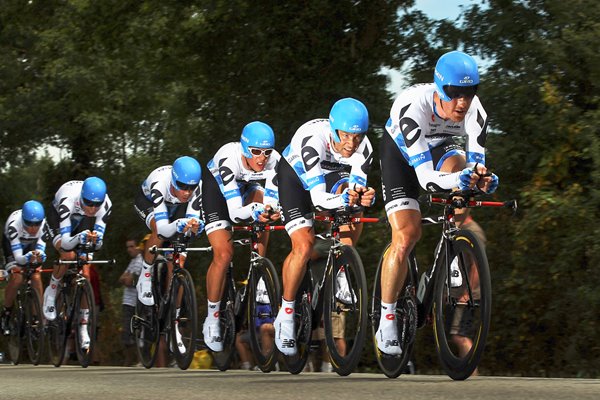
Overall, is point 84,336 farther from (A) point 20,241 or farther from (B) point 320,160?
(B) point 320,160

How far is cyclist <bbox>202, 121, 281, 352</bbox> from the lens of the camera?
40.2 feet

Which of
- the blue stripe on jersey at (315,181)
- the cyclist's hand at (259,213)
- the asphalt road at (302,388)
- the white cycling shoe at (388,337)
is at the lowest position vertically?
the asphalt road at (302,388)

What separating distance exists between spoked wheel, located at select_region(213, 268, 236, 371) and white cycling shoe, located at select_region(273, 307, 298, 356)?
1.72 m

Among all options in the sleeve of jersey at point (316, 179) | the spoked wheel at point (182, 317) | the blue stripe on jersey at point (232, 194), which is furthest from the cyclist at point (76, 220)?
the sleeve of jersey at point (316, 179)

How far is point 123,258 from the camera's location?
31031 mm

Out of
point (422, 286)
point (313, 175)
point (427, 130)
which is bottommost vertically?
point (422, 286)

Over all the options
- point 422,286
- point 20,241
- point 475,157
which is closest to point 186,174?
point 20,241

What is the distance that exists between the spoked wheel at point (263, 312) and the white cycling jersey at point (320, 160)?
3.65 feet

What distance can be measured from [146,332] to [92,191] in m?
2.47

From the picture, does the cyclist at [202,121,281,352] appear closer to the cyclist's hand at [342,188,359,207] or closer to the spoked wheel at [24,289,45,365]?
the cyclist's hand at [342,188,359,207]

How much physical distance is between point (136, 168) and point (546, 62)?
16148mm

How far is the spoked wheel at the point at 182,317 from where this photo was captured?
12.9 m

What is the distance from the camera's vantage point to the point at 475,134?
8.81 metres

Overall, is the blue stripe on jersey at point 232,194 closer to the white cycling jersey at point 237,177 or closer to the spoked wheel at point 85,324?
the white cycling jersey at point 237,177
